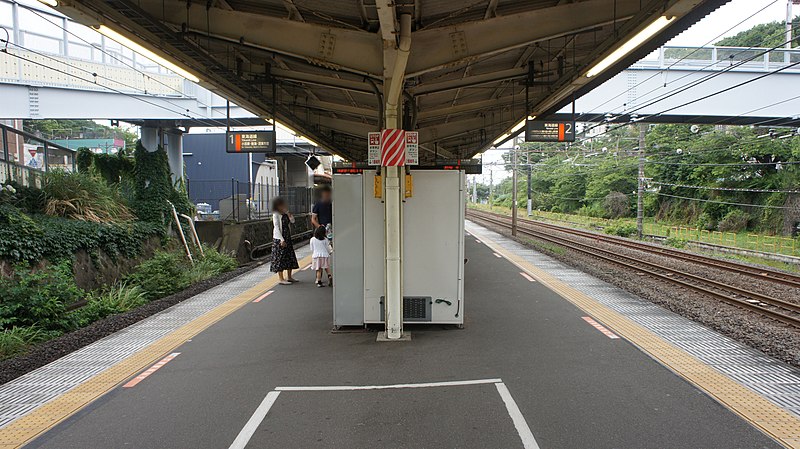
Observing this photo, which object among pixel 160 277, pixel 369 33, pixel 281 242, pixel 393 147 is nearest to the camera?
pixel 369 33

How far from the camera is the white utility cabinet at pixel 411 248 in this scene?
707 centimetres

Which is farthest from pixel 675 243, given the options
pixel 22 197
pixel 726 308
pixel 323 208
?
pixel 22 197

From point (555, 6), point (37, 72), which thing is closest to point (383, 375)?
point (555, 6)

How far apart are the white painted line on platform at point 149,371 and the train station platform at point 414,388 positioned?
0.03m

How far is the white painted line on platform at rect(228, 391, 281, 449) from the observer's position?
12.8ft

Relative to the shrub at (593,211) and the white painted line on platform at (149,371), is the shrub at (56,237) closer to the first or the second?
the white painted line on platform at (149,371)

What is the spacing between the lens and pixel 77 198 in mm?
12320

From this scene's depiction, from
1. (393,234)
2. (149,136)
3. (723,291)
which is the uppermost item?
(149,136)

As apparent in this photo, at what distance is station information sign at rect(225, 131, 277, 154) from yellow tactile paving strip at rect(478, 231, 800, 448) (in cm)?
647

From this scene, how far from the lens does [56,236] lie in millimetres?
10297

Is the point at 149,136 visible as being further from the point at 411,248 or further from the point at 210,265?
the point at 411,248

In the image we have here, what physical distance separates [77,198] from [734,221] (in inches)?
1474

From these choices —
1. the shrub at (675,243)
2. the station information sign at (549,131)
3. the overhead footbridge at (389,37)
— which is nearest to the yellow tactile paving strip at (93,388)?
the overhead footbridge at (389,37)

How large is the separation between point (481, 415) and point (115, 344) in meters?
4.97
